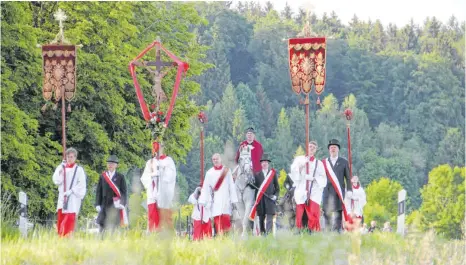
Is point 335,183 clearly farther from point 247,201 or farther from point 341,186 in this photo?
point 247,201

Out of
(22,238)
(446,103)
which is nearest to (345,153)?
(446,103)

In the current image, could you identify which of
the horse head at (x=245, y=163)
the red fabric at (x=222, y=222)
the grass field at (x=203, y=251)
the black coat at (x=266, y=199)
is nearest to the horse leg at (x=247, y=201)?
the black coat at (x=266, y=199)

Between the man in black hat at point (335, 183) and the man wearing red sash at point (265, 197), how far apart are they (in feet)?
4.39

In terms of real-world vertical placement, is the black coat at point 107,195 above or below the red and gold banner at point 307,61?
below

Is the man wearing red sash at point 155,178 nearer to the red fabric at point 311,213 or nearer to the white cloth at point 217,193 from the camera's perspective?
the white cloth at point 217,193

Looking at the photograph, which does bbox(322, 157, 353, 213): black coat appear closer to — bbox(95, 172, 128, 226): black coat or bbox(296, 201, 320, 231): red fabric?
bbox(296, 201, 320, 231): red fabric

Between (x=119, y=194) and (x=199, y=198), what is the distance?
142 cm

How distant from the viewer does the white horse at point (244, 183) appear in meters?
26.9

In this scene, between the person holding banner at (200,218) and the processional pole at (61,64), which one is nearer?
the person holding banner at (200,218)

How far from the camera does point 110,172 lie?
25828 millimetres

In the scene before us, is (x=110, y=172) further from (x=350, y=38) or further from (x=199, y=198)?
(x=350, y=38)

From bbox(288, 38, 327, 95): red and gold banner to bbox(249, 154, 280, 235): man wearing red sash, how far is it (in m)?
1.71

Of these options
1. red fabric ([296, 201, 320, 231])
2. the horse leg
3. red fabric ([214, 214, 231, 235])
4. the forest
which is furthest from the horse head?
the forest

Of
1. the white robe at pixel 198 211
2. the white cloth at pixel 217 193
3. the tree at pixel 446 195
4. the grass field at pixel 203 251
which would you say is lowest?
the grass field at pixel 203 251
